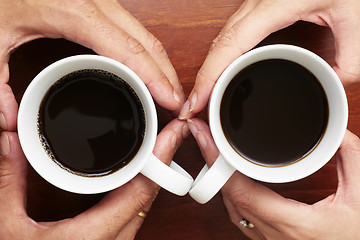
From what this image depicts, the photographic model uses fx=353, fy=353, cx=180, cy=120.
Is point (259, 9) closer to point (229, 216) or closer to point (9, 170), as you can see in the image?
point (229, 216)

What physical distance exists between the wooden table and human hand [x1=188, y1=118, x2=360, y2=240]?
0.14 metres

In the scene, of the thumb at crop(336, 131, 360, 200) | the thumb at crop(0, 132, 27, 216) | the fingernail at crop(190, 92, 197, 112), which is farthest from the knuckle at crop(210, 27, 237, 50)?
the thumb at crop(0, 132, 27, 216)

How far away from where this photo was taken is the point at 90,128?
0.86 m

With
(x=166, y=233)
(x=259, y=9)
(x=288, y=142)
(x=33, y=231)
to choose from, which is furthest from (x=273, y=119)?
(x=33, y=231)

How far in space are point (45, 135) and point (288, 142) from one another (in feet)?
1.89

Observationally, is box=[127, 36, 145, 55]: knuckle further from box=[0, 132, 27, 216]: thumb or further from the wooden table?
box=[0, 132, 27, 216]: thumb

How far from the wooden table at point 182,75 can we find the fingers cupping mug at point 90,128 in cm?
15

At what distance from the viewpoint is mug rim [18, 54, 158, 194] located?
2.34 feet

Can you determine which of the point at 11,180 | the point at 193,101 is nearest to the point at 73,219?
the point at 11,180

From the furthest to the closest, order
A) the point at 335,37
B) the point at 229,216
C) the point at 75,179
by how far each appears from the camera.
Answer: the point at 229,216 < the point at 335,37 < the point at 75,179

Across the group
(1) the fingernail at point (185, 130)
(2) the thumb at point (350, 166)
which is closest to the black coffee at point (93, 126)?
(1) the fingernail at point (185, 130)

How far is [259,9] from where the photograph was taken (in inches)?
33.4

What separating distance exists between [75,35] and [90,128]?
23 centimetres

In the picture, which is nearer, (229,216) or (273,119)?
→ (273,119)
